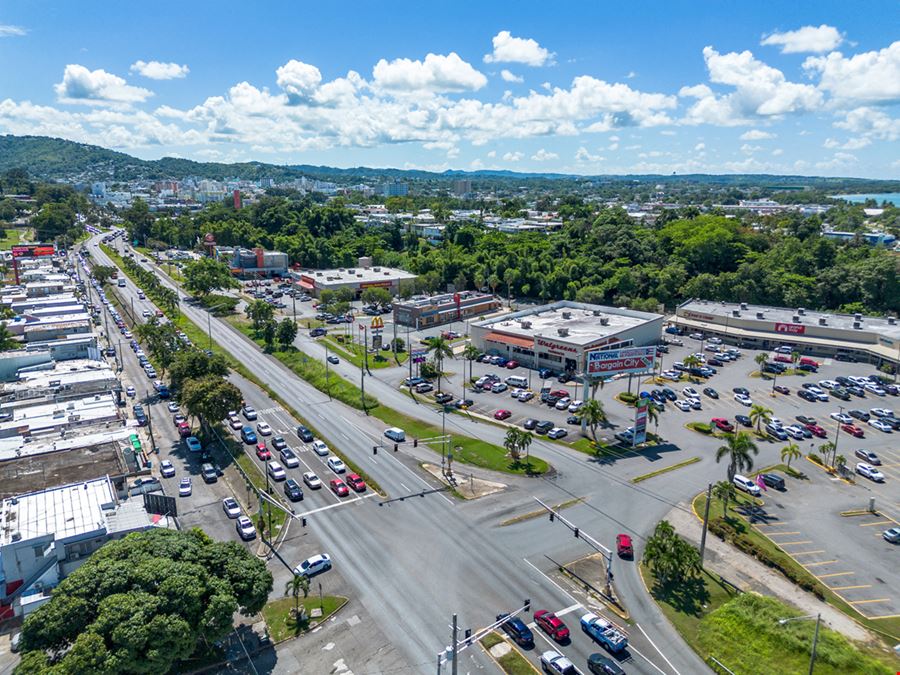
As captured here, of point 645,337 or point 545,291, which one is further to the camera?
point 545,291

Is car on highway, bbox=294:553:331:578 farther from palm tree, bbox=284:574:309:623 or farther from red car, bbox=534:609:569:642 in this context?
red car, bbox=534:609:569:642

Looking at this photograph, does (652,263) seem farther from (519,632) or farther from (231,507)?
(519,632)

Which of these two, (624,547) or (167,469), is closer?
(624,547)

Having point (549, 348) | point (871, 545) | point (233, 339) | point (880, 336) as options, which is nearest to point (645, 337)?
point (549, 348)

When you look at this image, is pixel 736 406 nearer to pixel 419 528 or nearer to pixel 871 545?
pixel 871 545

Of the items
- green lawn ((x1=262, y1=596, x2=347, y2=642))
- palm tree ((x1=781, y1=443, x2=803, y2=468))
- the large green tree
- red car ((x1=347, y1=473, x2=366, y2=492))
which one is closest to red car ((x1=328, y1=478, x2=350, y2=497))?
red car ((x1=347, y1=473, x2=366, y2=492))

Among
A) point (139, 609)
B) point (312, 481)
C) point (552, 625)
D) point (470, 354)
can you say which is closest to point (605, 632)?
point (552, 625)

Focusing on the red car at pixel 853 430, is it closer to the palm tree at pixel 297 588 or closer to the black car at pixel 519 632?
the black car at pixel 519 632
